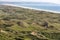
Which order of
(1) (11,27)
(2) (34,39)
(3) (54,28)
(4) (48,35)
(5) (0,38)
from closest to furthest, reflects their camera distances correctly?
(5) (0,38), (2) (34,39), (4) (48,35), (1) (11,27), (3) (54,28)

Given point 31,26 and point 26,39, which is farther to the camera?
point 31,26

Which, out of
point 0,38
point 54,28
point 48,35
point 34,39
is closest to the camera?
point 0,38

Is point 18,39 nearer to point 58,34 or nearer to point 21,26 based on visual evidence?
point 58,34

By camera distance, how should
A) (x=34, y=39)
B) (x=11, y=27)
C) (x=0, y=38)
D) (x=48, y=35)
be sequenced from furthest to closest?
(x=11, y=27) → (x=48, y=35) → (x=34, y=39) → (x=0, y=38)

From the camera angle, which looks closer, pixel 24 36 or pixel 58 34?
pixel 24 36

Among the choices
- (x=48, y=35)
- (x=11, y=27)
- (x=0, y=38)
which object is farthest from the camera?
(x=11, y=27)

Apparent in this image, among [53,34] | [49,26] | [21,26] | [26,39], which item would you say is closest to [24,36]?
[26,39]

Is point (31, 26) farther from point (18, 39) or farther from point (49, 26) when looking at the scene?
point (18, 39)

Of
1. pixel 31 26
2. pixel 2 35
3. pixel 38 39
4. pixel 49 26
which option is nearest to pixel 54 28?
pixel 49 26
